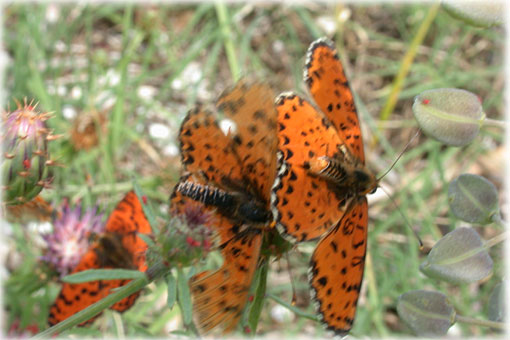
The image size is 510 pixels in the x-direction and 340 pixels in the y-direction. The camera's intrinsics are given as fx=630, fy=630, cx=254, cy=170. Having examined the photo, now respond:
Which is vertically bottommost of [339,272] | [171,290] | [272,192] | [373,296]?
[373,296]

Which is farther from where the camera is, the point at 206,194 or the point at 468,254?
the point at 206,194

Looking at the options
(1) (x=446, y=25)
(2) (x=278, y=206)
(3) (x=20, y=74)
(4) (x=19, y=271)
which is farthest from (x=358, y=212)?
(1) (x=446, y=25)

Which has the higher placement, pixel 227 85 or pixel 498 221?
pixel 227 85

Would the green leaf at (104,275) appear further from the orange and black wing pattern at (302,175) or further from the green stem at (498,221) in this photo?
the green stem at (498,221)

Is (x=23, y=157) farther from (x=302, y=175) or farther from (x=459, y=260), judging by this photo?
(x=459, y=260)

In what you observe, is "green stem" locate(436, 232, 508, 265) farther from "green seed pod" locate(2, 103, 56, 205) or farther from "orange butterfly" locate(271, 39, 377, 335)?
"green seed pod" locate(2, 103, 56, 205)

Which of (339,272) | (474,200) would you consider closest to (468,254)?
(474,200)

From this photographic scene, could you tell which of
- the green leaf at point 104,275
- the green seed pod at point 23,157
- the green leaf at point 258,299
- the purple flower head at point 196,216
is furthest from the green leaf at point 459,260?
the green seed pod at point 23,157

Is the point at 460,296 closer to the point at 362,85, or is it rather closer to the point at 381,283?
the point at 381,283

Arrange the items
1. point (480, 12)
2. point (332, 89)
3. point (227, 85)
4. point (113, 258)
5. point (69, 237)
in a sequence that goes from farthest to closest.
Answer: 1. point (227, 85)
2. point (69, 237)
3. point (113, 258)
4. point (332, 89)
5. point (480, 12)
